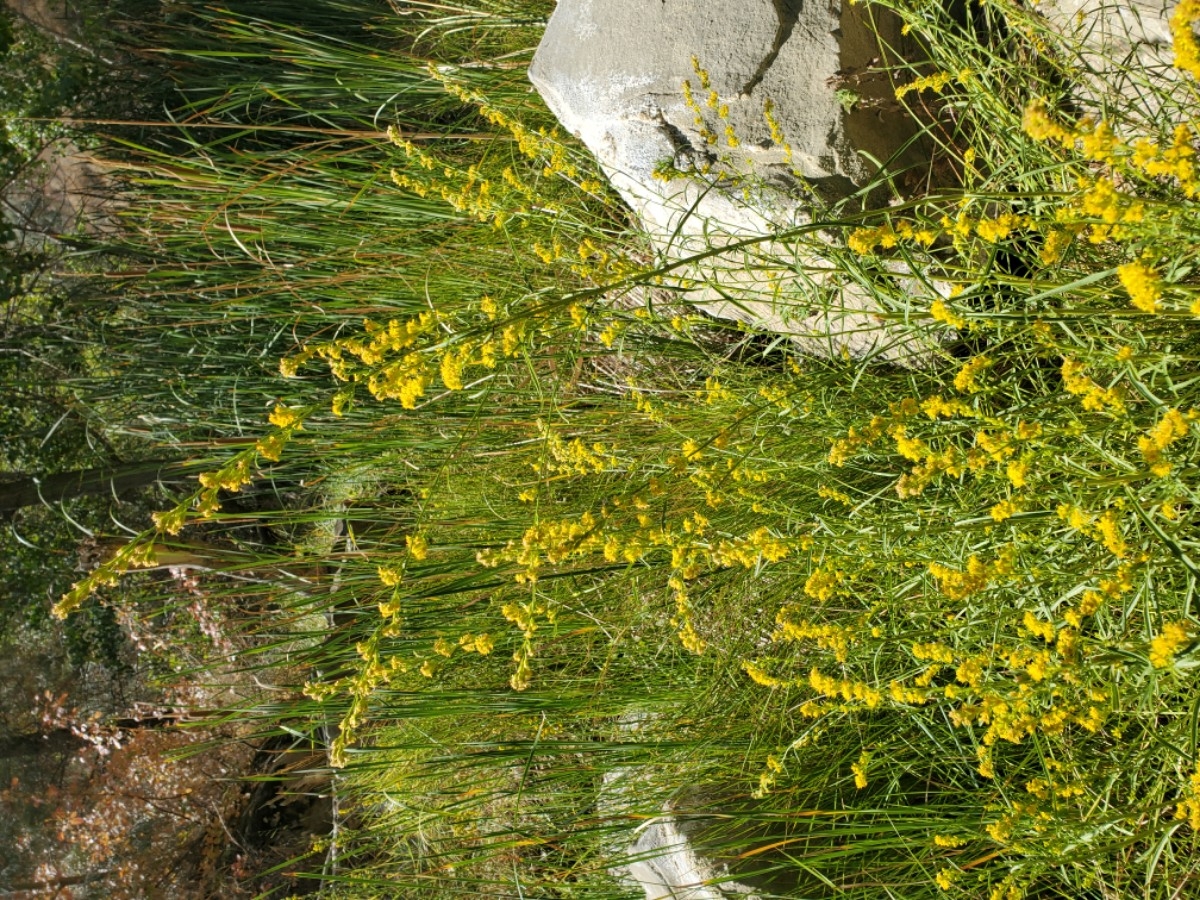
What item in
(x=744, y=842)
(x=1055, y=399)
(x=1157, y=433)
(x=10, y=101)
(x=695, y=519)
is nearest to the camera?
(x=1157, y=433)

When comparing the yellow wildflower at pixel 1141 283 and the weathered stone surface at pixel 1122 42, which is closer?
the yellow wildflower at pixel 1141 283

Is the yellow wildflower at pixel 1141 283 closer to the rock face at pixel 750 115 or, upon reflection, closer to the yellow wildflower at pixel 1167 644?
the yellow wildflower at pixel 1167 644

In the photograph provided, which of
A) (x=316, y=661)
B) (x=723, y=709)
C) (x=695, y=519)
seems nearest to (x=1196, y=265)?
(x=695, y=519)

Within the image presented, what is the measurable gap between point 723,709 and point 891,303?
1.15m

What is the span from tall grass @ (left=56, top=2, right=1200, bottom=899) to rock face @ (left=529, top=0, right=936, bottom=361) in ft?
0.43

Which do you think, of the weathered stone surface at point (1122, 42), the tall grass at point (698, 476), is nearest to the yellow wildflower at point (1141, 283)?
the tall grass at point (698, 476)

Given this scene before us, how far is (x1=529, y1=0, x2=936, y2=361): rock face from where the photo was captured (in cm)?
202

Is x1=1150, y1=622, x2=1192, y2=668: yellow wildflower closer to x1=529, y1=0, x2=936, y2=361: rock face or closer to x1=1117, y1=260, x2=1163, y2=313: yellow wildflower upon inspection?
x1=1117, y1=260, x2=1163, y2=313: yellow wildflower

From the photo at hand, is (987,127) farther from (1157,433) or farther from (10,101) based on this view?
(10,101)

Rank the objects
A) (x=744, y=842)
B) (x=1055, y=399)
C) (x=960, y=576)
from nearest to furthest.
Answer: (x=960, y=576) → (x=1055, y=399) → (x=744, y=842)

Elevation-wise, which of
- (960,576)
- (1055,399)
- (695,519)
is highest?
(1055,399)

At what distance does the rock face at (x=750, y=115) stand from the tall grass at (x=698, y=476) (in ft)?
0.43

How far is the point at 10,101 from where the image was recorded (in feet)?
14.2

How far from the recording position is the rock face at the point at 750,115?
6.63 feet
